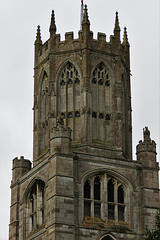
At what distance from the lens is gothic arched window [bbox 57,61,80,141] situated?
6425 centimetres

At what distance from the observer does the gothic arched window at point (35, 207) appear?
62.9 metres

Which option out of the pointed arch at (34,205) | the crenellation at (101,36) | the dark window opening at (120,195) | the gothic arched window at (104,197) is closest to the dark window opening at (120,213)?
the gothic arched window at (104,197)

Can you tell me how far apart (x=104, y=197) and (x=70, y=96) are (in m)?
8.01

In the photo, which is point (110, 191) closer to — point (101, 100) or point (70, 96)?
point (101, 100)

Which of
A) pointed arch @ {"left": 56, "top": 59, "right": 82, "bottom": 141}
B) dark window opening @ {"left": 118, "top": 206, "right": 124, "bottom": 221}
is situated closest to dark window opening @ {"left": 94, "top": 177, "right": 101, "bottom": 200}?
dark window opening @ {"left": 118, "top": 206, "right": 124, "bottom": 221}

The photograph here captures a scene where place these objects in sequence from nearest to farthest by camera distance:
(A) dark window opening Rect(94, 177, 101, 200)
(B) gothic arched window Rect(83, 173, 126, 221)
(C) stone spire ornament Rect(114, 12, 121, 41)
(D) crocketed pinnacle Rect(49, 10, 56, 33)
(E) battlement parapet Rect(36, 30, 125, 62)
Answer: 1. (B) gothic arched window Rect(83, 173, 126, 221)
2. (A) dark window opening Rect(94, 177, 101, 200)
3. (E) battlement parapet Rect(36, 30, 125, 62)
4. (D) crocketed pinnacle Rect(49, 10, 56, 33)
5. (C) stone spire ornament Rect(114, 12, 121, 41)

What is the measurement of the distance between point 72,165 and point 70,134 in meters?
2.31

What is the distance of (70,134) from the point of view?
62125 mm

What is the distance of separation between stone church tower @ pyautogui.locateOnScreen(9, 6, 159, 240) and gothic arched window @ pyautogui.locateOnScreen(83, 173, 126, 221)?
0.07 m

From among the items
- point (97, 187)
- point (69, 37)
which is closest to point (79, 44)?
point (69, 37)

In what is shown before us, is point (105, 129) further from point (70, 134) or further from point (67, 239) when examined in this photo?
point (67, 239)

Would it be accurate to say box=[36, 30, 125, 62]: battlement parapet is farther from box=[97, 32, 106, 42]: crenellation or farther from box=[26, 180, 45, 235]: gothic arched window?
box=[26, 180, 45, 235]: gothic arched window

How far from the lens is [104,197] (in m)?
62.2

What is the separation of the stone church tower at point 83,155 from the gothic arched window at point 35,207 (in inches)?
2.8
